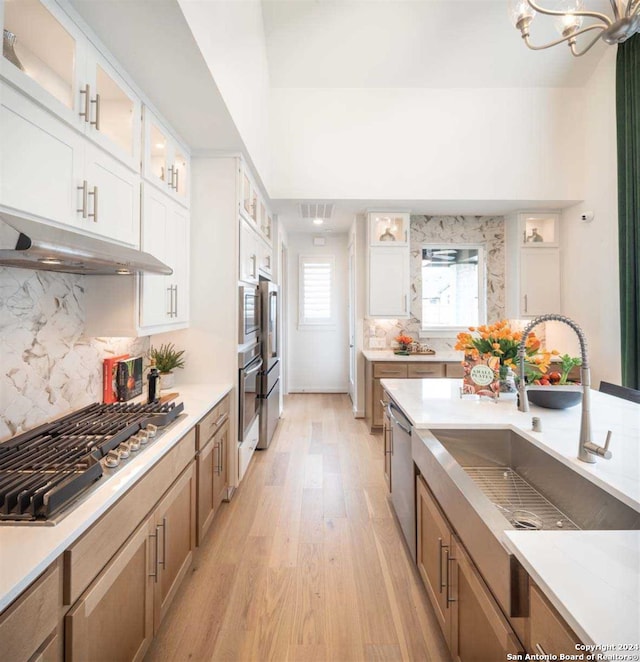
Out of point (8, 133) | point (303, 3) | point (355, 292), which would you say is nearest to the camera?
point (8, 133)

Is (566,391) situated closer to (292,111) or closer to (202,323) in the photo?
(202,323)

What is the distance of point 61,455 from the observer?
1.16 m

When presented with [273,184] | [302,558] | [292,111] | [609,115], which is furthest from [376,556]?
[609,115]

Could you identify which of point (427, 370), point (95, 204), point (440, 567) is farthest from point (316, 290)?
point (440, 567)

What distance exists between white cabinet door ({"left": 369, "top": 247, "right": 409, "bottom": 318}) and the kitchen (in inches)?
5.6

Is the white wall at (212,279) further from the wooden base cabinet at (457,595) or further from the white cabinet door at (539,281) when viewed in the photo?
the white cabinet door at (539,281)

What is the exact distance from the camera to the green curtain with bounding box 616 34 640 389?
307cm

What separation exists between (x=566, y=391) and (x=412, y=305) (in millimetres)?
3087

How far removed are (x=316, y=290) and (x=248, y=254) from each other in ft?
9.42

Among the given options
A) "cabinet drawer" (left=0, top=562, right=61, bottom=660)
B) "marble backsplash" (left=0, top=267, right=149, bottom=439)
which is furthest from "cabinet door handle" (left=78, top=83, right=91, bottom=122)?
"cabinet drawer" (left=0, top=562, right=61, bottom=660)

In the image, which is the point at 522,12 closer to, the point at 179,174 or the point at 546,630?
the point at 179,174

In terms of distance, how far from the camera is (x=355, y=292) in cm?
452

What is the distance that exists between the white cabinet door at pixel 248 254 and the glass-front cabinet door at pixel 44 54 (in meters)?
1.37

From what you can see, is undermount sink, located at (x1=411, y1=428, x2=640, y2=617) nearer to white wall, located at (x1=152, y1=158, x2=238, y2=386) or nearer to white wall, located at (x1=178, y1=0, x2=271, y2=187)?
white wall, located at (x1=152, y1=158, x2=238, y2=386)
